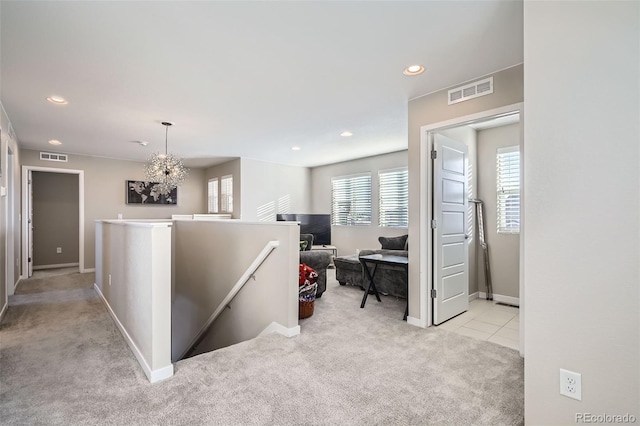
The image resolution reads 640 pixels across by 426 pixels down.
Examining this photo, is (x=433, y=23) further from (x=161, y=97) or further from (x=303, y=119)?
(x=161, y=97)

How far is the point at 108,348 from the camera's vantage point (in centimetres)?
270

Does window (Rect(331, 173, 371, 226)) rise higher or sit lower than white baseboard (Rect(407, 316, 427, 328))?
higher

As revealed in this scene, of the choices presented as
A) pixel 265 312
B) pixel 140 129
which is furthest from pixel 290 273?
pixel 140 129

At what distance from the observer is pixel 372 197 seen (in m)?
6.66

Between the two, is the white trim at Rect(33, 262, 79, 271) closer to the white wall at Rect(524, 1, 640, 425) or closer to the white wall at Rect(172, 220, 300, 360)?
the white wall at Rect(172, 220, 300, 360)

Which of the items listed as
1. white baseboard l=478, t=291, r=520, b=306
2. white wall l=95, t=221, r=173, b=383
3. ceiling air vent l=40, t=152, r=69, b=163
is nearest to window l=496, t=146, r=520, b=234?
white baseboard l=478, t=291, r=520, b=306

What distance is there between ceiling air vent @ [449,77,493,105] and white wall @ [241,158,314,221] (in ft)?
15.8

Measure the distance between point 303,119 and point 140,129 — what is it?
2460mm

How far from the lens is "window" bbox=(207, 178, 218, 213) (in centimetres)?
774

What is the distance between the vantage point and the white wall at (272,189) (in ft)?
22.7

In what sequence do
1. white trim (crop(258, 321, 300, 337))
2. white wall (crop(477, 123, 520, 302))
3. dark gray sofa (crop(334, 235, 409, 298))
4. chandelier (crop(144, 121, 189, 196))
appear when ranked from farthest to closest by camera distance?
chandelier (crop(144, 121, 189, 196)), white wall (crop(477, 123, 520, 302)), dark gray sofa (crop(334, 235, 409, 298)), white trim (crop(258, 321, 300, 337))

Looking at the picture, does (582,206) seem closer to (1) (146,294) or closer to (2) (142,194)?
(1) (146,294)

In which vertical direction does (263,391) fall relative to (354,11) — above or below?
below

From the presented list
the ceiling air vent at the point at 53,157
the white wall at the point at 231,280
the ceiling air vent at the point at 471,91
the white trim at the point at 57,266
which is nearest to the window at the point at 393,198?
the ceiling air vent at the point at 471,91
